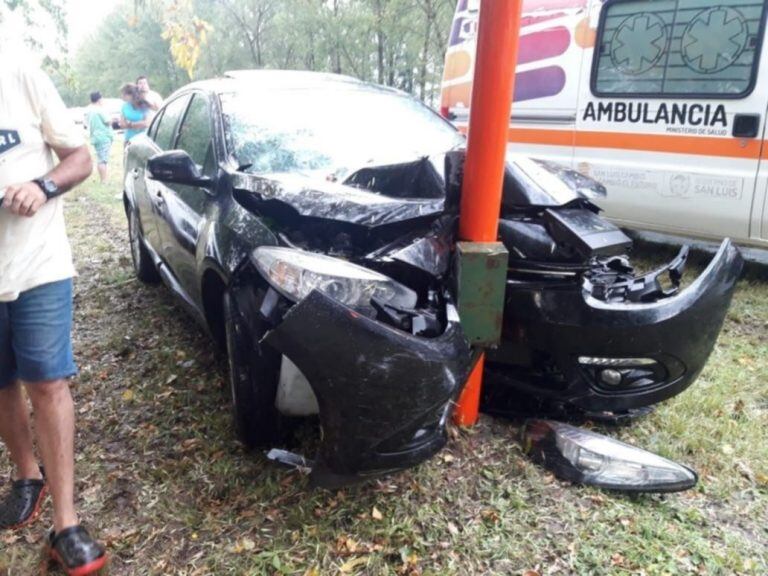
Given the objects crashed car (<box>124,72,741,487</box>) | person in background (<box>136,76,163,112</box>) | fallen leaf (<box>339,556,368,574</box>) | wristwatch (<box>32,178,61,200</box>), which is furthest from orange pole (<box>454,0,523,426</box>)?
person in background (<box>136,76,163,112</box>)

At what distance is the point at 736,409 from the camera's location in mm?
2988

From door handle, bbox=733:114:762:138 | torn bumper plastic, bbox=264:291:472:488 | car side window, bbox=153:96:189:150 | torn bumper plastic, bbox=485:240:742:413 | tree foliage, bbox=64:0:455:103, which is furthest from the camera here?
tree foliage, bbox=64:0:455:103

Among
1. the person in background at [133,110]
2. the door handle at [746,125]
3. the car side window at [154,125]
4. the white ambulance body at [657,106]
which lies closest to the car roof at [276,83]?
the car side window at [154,125]

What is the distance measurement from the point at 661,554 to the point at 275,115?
263 cm

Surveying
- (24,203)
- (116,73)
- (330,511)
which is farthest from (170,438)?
(116,73)

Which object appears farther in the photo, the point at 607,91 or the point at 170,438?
the point at 607,91

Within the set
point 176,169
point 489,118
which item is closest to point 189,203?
point 176,169

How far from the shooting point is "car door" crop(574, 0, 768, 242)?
4320mm

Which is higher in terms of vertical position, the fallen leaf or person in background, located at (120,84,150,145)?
person in background, located at (120,84,150,145)

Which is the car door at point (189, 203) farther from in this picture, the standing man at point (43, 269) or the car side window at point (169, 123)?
the standing man at point (43, 269)

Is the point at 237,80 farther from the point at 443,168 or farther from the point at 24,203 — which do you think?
the point at 24,203

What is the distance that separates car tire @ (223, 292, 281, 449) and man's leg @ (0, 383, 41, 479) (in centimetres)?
79

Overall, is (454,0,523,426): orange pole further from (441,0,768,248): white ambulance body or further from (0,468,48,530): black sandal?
(441,0,768,248): white ambulance body

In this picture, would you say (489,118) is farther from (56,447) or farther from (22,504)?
(22,504)
